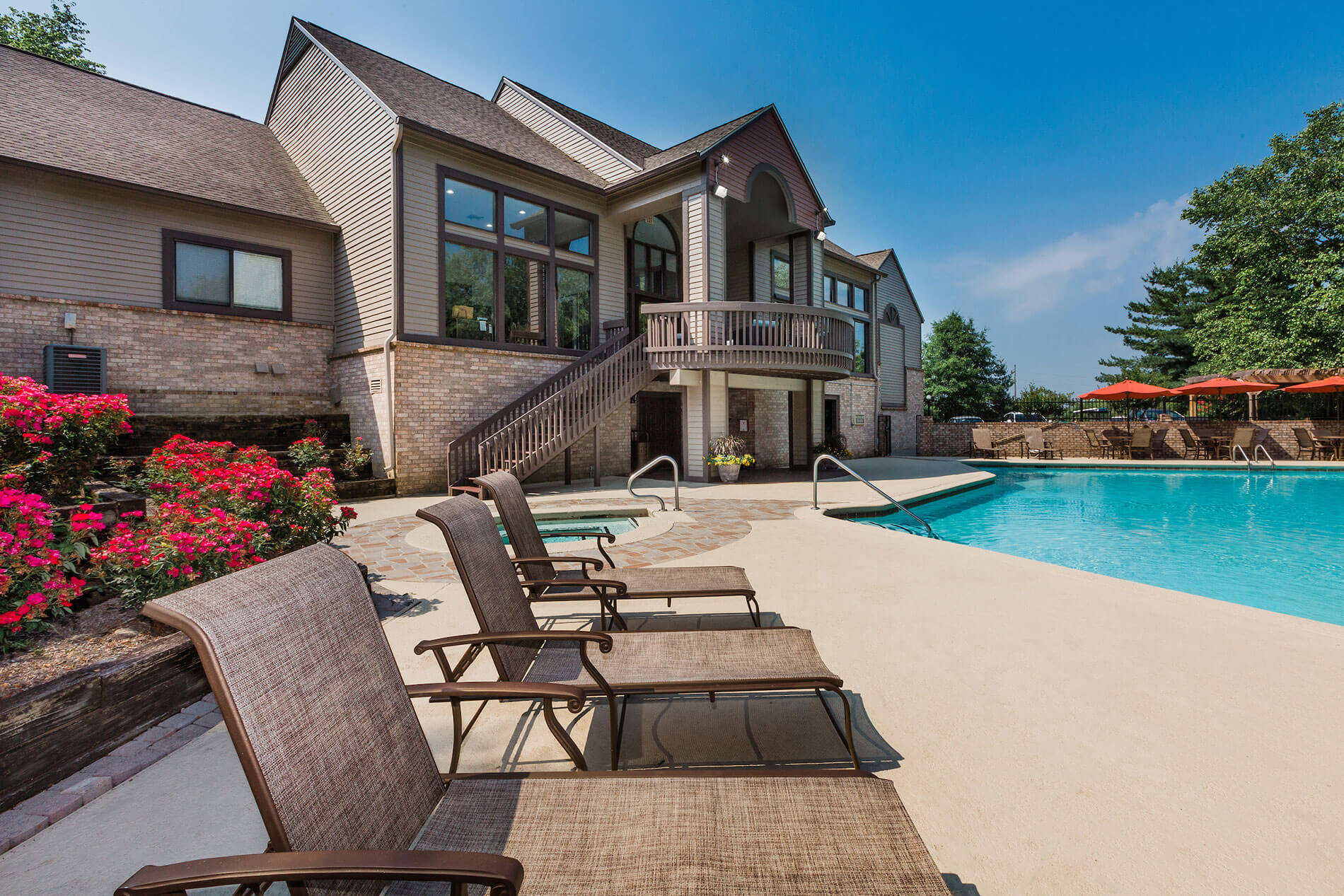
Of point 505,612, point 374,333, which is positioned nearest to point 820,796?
point 505,612

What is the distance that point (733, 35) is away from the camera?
1716 centimetres

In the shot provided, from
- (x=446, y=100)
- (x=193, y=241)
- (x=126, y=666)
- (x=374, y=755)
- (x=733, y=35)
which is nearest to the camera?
(x=374, y=755)

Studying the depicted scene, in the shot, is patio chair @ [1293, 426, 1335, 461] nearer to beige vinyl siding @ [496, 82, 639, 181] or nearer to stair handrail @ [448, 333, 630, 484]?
stair handrail @ [448, 333, 630, 484]

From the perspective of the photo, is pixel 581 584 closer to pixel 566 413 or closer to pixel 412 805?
pixel 412 805

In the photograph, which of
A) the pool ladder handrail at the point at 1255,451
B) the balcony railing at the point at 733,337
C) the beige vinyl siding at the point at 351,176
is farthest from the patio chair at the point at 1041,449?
the beige vinyl siding at the point at 351,176

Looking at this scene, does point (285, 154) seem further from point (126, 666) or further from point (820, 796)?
point (820, 796)

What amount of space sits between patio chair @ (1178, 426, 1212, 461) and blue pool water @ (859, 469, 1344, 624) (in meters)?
3.99

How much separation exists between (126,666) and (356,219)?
11668mm

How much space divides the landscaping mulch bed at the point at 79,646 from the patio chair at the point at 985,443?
81.5 feet

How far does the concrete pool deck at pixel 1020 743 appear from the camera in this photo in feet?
5.99

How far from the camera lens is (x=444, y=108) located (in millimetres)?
13008

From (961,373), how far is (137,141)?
37523 millimetres

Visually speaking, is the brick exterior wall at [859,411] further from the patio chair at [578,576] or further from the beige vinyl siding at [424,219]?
the patio chair at [578,576]

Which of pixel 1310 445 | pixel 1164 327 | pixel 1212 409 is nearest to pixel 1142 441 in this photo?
pixel 1310 445
